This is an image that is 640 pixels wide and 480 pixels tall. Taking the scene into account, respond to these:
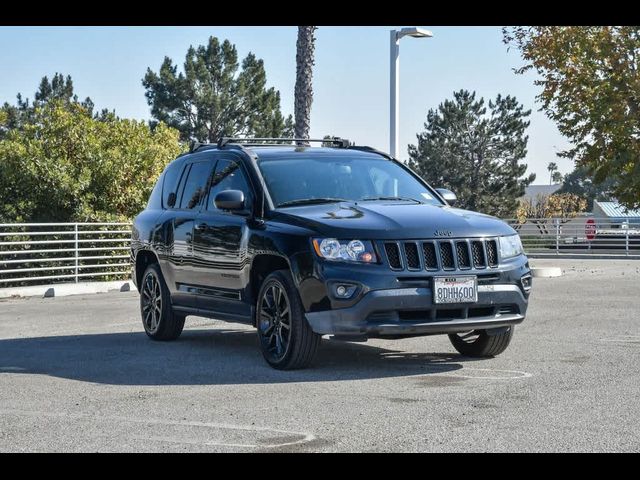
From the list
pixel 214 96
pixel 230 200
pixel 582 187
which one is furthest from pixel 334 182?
pixel 582 187

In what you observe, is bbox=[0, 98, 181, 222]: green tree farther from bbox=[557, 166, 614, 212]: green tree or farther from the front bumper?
bbox=[557, 166, 614, 212]: green tree

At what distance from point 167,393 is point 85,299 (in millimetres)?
12008

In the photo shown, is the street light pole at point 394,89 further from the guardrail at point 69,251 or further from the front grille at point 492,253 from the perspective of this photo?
the front grille at point 492,253

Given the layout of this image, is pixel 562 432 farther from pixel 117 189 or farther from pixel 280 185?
pixel 117 189

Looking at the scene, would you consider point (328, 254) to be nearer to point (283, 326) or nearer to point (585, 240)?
point (283, 326)

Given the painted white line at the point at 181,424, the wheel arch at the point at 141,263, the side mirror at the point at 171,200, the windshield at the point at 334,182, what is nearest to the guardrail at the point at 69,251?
the wheel arch at the point at 141,263

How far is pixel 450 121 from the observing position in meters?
84.7

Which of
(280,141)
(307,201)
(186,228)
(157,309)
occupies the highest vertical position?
(280,141)

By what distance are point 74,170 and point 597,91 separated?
13476 mm

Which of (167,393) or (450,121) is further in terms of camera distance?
(450,121)

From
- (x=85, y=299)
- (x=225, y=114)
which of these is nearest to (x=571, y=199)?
(x=225, y=114)

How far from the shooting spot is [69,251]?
81.0 feet

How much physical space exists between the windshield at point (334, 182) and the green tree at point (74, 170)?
16.0 metres

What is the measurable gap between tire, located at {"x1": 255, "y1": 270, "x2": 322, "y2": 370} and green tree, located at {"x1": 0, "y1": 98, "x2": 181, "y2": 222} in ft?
55.4
